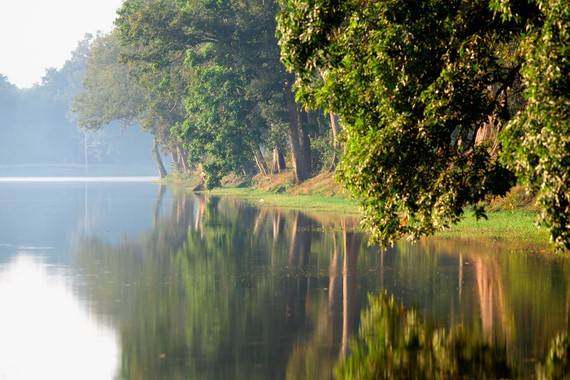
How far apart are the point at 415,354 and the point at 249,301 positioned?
16.9 ft

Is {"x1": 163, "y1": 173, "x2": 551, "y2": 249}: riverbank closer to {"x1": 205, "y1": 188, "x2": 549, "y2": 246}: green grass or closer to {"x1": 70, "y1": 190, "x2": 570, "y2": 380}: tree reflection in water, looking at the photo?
{"x1": 205, "y1": 188, "x2": 549, "y2": 246}: green grass

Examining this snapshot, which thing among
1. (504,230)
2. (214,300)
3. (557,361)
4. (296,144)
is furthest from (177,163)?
(557,361)

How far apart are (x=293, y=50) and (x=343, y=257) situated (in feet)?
26.2

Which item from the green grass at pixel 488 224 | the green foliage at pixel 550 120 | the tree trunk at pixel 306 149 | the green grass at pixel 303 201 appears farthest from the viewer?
the tree trunk at pixel 306 149

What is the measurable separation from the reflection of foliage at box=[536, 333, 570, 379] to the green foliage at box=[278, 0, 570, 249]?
4471 mm

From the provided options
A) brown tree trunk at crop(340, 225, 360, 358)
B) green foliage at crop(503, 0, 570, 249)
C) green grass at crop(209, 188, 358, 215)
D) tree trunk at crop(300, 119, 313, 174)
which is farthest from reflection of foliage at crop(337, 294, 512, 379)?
tree trunk at crop(300, 119, 313, 174)

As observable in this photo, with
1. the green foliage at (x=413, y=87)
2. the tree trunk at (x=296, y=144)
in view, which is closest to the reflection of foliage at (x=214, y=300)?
the green foliage at (x=413, y=87)

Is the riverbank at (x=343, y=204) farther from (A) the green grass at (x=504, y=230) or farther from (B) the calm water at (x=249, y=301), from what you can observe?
(B) the calm water at (x=249, y=301)

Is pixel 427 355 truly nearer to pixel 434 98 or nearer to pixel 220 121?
pixel 434 98

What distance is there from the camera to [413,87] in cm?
1858

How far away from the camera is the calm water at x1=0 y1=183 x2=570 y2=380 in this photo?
13.5 meters

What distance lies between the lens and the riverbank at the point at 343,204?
3045 centimetres

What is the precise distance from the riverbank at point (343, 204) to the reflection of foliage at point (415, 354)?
9.12 feet

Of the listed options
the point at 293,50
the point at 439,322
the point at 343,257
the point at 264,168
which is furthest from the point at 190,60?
the point at 439,322
